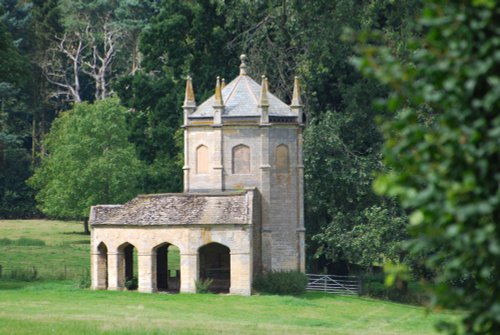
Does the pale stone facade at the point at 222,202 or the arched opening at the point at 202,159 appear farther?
the arched opening at the point at 202,159

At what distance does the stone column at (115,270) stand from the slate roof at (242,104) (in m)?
7.83

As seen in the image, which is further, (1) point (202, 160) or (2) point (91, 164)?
(2) point (91, 164)

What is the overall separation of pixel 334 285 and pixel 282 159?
26.5 feet

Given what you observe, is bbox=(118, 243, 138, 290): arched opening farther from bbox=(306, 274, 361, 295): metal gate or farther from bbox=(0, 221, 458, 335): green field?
bbox=(306, 274, 361, 295): metal gate

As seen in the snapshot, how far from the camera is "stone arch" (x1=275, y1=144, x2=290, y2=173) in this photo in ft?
180

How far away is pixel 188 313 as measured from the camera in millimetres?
43625

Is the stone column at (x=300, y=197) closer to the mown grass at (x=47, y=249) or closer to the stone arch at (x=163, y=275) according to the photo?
the stone arch at (x=163, y=275)

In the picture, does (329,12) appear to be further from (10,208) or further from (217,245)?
(10,208)

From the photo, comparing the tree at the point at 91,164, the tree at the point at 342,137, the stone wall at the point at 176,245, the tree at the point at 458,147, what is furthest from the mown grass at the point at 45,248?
the tree at the point at 458,147

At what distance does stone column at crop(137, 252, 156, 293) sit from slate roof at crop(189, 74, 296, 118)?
7.62 meters

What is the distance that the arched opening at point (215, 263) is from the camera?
53969 mm

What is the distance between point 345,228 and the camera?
59.5 m

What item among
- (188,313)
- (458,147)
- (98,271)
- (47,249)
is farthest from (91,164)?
(458,147)

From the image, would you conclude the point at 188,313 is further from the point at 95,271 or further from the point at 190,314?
the point at 95,271
